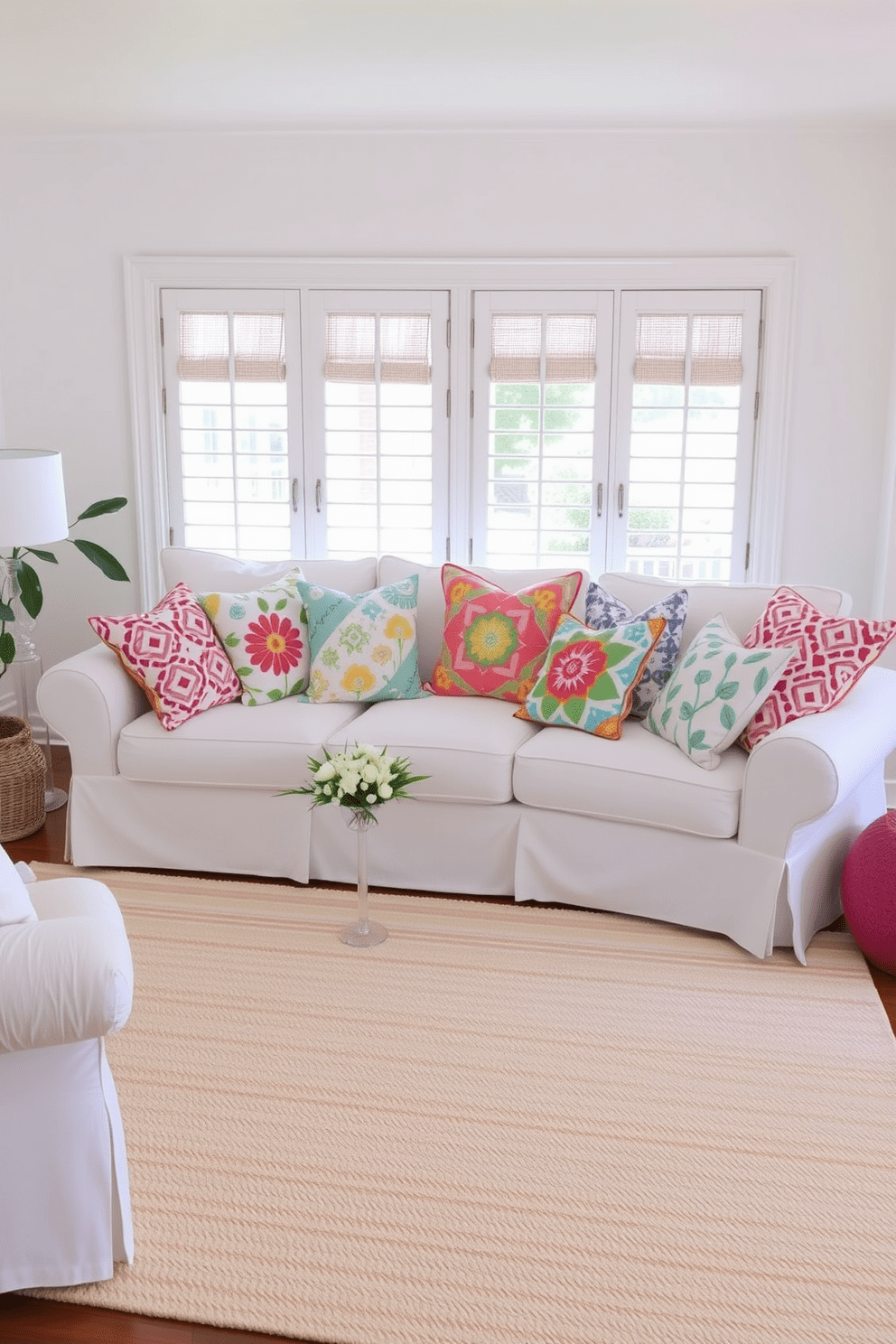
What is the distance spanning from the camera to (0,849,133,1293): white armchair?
6.10 ft

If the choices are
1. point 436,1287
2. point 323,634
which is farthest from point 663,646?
point 436,1287

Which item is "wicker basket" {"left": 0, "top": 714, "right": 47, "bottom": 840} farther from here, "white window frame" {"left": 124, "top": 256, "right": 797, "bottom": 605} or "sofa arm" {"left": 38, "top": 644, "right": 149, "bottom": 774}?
"white window frame" {"left": 124, "top": 256, "right": 797, "bottom": 605}

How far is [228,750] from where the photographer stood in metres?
3.65

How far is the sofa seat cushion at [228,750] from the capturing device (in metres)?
3.63

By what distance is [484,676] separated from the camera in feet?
12.9

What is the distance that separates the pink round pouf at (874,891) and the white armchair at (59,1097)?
6.65ft

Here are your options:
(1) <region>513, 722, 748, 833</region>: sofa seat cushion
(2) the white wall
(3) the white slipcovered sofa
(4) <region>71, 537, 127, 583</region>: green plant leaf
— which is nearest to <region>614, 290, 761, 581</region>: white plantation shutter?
(2) the white wall

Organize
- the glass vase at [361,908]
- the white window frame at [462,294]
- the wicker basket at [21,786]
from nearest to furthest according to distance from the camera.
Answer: the glass vase at [361,908], the wicker basket at [21,786], the white window frame at [462,294]

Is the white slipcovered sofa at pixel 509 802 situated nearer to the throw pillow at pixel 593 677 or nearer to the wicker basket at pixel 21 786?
the throw pillow at pixel 593 677

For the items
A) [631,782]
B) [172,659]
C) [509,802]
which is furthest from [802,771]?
[172,659]

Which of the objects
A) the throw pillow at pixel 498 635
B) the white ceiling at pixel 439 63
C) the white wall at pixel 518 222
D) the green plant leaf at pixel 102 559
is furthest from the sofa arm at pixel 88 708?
the white ceiling at pixel 439 63

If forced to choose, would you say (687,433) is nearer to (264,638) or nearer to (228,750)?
(264,638)

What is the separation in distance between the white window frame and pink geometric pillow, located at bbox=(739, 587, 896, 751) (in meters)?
1.10

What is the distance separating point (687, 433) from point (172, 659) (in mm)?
2122
